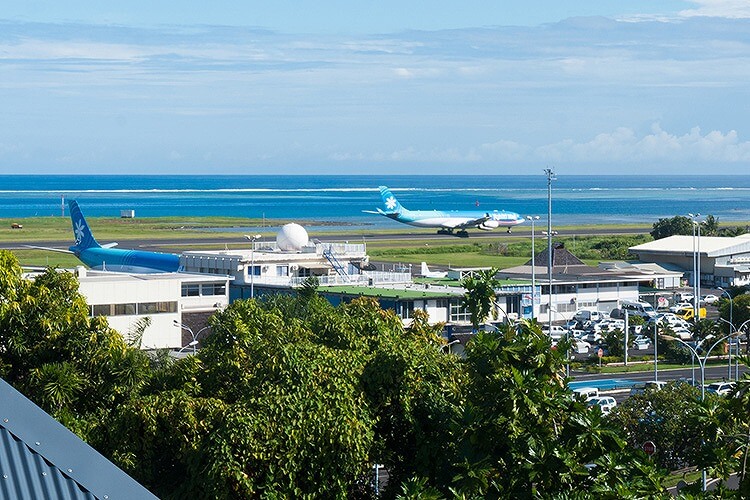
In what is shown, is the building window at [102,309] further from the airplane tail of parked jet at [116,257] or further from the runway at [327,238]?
the runway at [327,238]

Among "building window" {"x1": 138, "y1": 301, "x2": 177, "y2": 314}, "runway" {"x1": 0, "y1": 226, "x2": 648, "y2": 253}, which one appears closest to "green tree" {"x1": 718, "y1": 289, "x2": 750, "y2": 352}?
"building window" {"x1": 138, "y1": 301, "x2": 177, "y2": 314}

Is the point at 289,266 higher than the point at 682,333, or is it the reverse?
the point at 289,266

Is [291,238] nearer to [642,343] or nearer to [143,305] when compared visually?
[642,343]

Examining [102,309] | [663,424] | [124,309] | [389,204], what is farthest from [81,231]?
[389,204]

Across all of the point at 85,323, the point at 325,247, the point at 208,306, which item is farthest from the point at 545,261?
the point at 85,323

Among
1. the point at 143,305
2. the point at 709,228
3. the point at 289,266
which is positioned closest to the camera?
the point at 143,305

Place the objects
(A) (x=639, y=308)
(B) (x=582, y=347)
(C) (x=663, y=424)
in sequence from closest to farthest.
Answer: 1. (C) (x=663, y=424)
2. (B) (x=582, y=347)
3. (A) (x=639, y=308)

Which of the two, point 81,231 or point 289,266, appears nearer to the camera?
point 289,266

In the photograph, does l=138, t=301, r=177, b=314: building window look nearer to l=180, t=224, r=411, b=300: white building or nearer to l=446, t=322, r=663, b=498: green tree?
l=180, t=224, r=411, b=300: white building
